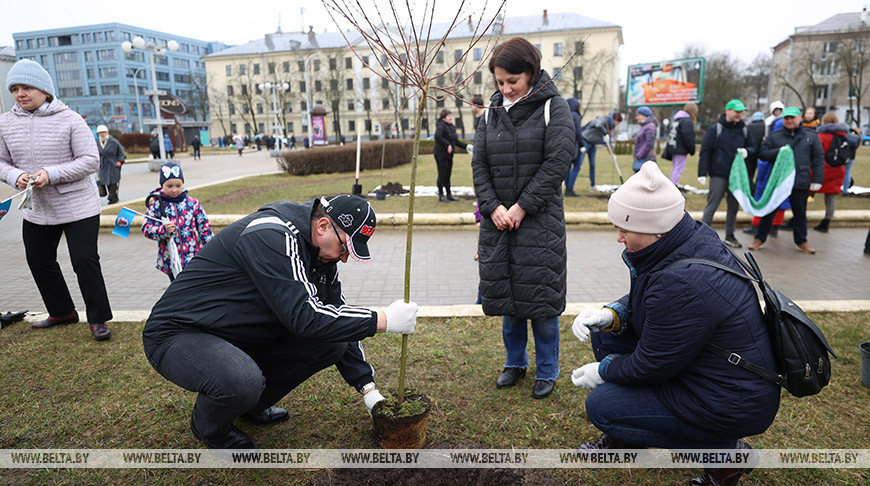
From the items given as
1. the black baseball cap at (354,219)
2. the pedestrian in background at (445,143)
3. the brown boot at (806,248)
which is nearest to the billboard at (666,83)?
the pedestrian in background at (445,143)

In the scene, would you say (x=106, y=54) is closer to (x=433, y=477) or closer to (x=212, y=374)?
(x=212, y=374)

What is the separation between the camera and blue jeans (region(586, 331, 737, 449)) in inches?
81.4

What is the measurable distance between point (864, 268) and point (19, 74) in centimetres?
847

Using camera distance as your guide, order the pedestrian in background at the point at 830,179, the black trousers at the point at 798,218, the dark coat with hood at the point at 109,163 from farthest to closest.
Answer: the dark coat with hood at the point at 109,163 → the pedestrian in background at the point at 830,179 → the black trousers at the point at 798,218

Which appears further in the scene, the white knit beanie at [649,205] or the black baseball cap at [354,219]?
the black baseball cap at [354,219]

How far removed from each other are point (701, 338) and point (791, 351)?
0.32 metres

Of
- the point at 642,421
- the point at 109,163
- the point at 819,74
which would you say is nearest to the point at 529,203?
the point at 642,421

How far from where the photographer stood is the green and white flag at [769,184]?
6.61 metres

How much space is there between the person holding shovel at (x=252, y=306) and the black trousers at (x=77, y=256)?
6.40 feet

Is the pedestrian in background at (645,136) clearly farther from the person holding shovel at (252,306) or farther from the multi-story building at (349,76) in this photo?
the multi-story building at (349,76)

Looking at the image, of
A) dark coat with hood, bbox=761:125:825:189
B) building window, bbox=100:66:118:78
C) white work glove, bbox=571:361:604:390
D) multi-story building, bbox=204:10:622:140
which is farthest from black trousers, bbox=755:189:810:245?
building window, bbox=100:66:118:78

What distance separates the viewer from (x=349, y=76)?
67.8 meters

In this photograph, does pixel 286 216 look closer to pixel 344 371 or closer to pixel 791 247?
pixel 344 371

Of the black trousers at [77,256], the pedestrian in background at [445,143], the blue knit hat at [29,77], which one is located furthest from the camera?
the pedestrian in background at [445,143]
